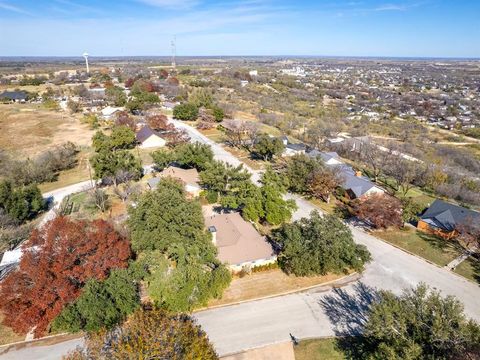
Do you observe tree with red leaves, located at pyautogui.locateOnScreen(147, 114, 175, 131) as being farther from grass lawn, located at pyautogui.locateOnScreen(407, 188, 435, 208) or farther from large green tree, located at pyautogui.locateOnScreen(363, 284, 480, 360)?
large green tree, located at pyautogui.locateOnScreen(363, 284, 480, 360)

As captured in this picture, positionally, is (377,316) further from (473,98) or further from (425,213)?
(473,98)

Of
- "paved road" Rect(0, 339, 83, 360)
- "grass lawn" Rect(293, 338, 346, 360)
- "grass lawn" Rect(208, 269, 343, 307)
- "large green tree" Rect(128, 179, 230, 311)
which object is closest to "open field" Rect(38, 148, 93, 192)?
"large green tree" Rect(128, 179, 230, 311)

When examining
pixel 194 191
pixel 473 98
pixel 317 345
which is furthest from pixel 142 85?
pixel 473 98

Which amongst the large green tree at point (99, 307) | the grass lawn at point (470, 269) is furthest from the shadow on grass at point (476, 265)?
the large green tree at point (99, 307)

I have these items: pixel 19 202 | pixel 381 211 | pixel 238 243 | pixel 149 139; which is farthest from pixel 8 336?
pixel 149 139

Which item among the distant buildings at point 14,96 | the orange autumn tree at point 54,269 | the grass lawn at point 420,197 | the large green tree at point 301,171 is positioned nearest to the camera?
the orange autumn tree at point 54,269

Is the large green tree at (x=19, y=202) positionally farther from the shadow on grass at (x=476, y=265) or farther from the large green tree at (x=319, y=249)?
the shadow on grass at (x=476, y=265)

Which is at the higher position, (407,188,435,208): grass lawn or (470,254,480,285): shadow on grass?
(407,188,435,208): grass lawn

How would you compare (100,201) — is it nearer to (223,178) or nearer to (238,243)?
(223,178)
